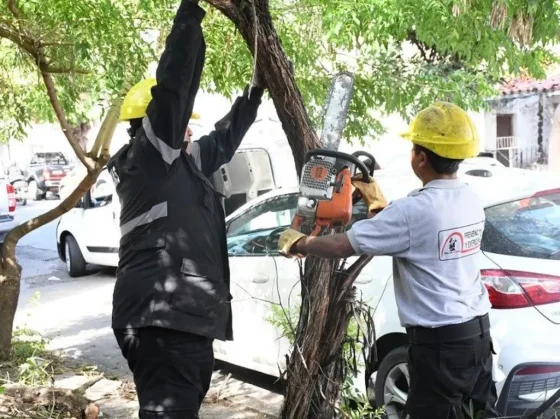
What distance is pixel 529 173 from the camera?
171 inches

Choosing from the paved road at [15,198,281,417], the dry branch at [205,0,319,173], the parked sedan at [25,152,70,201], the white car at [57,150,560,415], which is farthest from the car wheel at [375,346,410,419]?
the parked sedan at [25,152,70,201]

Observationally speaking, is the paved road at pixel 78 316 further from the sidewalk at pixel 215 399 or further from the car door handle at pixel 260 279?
the car door handle at pixel 260 279

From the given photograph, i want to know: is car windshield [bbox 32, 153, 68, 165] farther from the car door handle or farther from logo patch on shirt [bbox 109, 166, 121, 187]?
logo patch on shirt [bbox 109, 166, 121, 187]

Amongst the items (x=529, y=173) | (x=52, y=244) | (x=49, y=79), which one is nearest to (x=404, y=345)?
(x=529, y=173)

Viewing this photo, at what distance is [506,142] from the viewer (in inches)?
616

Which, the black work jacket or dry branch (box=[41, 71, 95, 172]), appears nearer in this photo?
the black work jacket

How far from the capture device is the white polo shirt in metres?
2.38

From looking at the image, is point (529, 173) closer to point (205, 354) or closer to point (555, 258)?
point (555, 258)

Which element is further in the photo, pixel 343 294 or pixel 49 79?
pixel 49 79

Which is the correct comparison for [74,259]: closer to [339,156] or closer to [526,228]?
[526,228]

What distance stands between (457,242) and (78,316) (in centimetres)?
625

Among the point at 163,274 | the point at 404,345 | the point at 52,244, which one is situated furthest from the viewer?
the point at 52,244

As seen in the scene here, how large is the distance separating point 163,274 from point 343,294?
827 mm

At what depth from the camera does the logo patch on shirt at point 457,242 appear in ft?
8.00
